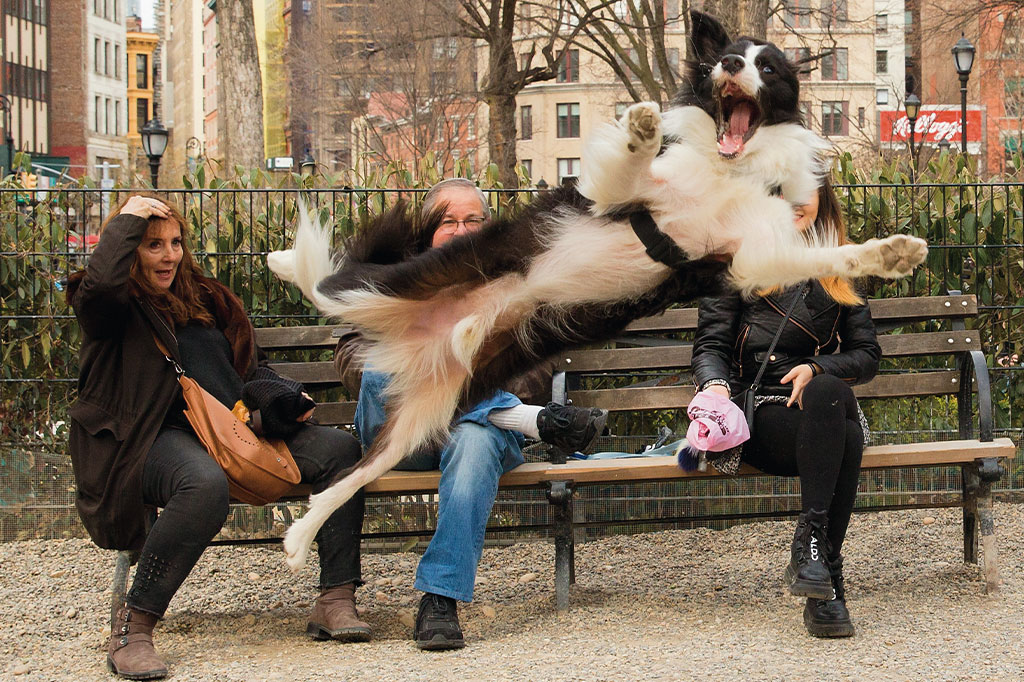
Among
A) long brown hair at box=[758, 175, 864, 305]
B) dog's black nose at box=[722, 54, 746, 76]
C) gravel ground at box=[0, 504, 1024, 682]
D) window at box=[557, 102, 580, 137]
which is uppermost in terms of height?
window at box=[557, 102, 580, 137]

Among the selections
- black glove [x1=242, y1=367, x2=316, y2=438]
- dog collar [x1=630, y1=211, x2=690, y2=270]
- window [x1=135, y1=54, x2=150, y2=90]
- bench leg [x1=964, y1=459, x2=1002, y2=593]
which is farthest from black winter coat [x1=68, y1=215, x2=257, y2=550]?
window [x1=135, y1=54, x2=150, y2=90]

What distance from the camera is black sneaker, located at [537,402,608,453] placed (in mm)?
4465

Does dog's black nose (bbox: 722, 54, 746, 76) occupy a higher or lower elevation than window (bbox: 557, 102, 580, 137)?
lower

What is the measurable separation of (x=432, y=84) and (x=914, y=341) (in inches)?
902

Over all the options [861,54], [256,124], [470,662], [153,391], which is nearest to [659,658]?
[470,662]

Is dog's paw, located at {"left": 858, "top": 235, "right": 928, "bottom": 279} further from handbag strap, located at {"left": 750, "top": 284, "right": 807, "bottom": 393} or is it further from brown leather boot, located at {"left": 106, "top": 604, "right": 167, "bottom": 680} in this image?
brown leather boot, located at {"left": 106, "top": 604, "right": 167, "bottom": 680}

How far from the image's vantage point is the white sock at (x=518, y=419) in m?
4.47

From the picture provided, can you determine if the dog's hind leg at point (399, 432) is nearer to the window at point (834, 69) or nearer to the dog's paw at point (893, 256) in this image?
the dog's paw at point (893, 256)

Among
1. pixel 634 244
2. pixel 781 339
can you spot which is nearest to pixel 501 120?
pixel 781 339

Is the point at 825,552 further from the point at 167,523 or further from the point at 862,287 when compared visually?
the point at 167,523

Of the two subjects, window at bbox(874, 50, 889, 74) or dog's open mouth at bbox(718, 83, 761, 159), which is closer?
dog's open mouth at bbox(718, 83, 761, 159)

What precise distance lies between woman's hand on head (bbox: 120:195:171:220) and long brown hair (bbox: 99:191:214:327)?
3 cm

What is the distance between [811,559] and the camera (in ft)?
13.6

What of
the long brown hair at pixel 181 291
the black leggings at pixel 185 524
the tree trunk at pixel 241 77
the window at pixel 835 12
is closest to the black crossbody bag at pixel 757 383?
the black leggings at pixel 185 524
